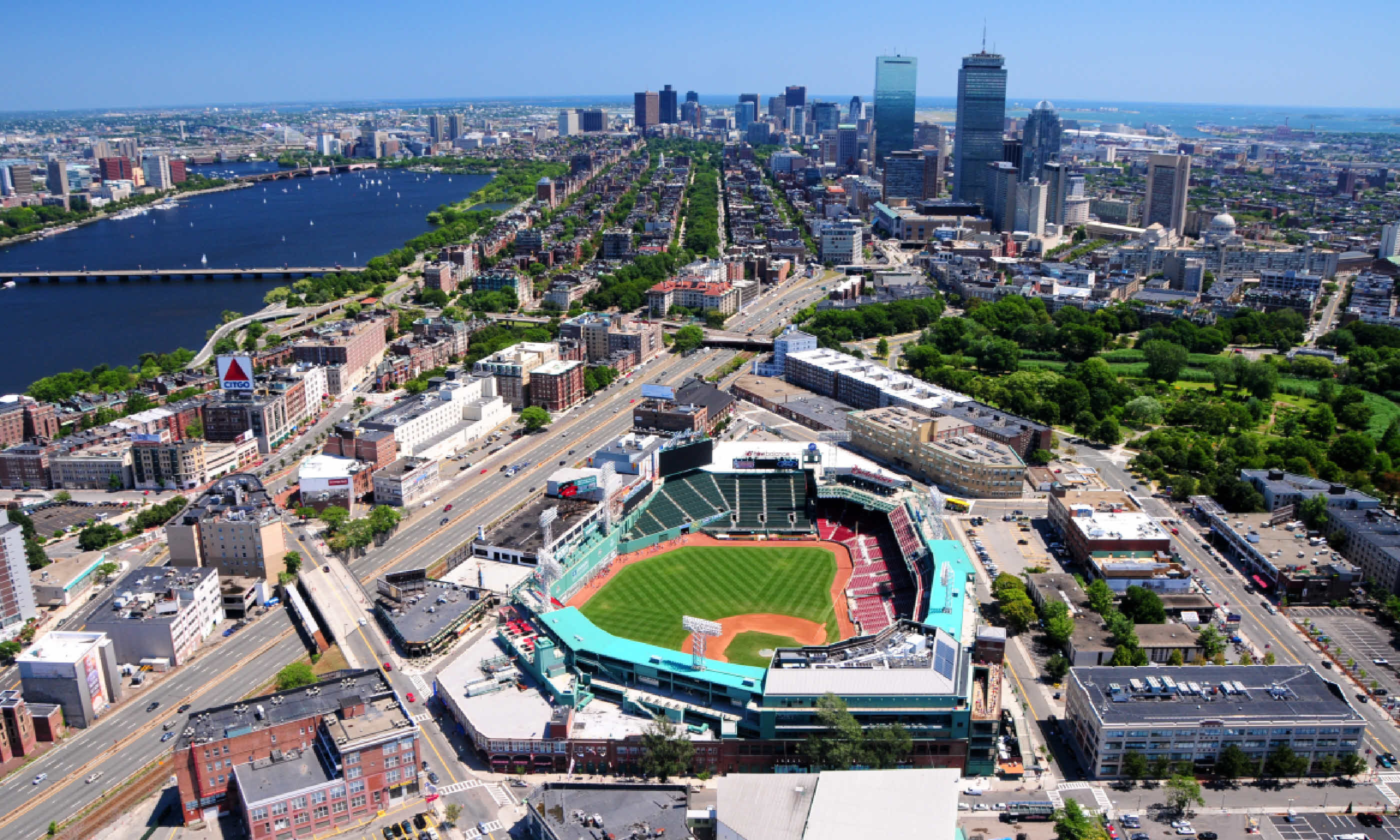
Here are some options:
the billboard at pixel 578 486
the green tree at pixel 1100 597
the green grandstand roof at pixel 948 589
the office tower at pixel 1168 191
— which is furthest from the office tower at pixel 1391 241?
the billboard at pixel 578 486

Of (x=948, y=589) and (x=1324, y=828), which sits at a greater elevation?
(x=948, y=589)

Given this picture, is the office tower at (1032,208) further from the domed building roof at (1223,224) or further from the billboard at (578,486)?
the billboard at (578,486)

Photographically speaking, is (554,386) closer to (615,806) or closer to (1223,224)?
(615,806)

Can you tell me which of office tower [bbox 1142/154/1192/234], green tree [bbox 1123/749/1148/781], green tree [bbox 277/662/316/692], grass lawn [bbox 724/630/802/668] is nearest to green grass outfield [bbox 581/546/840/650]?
grass lawn [bbox 724/630/802/668]

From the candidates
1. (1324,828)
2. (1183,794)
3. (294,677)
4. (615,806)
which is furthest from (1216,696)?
(294,677)

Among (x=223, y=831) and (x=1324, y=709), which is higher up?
(x=1324, y=709)

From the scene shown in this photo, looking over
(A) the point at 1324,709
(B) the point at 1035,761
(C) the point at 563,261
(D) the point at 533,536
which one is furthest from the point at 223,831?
(C) the point at 563,261

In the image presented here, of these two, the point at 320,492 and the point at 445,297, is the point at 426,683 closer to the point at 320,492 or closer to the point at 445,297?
the point at 320,492

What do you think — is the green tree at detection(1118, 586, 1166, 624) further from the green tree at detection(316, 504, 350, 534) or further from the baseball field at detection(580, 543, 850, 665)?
the green tree at detection(316, 504, 350, 534)
